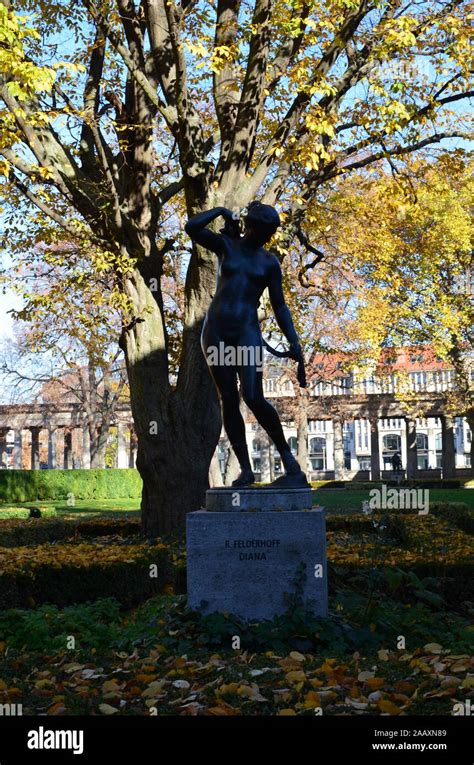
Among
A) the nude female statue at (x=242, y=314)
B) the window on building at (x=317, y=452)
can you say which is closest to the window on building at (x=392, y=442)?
the window on building at (x=317, y=452)

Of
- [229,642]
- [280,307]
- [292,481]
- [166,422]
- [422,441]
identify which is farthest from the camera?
[422,441]

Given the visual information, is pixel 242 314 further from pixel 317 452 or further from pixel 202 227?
pixel 317 452

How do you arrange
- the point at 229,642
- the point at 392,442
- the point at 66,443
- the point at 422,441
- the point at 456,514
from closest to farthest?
1. the point at 229,642
2. the point at 456,514
3. the point at 66,443
4. the point at 392,442
5. the point at 422,441

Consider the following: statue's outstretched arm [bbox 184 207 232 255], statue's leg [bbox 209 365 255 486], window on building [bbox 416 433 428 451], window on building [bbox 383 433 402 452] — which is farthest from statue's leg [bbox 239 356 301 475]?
window on building [bbox 416 433 428 451]

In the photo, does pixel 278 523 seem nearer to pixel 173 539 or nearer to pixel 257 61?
pixel 173 539

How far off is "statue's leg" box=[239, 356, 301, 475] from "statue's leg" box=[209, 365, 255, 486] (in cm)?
11

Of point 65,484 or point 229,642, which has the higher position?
point 65,484

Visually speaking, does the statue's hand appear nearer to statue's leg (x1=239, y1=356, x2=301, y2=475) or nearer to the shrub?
statue's leg (x1=239, y1=356, x2=301, y2=475)

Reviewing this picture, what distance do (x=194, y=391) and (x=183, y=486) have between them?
1.39 meters

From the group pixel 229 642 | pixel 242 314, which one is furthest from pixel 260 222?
pixel 229 642

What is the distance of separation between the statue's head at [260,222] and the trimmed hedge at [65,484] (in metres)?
29.0

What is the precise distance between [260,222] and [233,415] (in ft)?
5.26

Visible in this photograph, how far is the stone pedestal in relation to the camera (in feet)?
20.2

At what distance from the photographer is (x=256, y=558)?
20.2 ft
